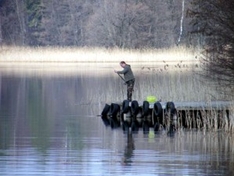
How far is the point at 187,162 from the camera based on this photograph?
49.1 ft

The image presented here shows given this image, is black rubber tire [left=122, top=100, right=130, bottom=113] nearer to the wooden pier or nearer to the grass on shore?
the wooden pier

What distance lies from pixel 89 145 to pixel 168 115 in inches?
185

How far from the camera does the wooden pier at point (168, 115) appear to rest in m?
20.6

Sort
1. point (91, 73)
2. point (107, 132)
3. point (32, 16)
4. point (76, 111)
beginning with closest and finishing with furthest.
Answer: point (107, 132) < point (76, 111) < point (91, 73) < point (32, 16)

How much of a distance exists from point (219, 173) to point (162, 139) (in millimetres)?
4831

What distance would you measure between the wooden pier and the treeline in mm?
36397

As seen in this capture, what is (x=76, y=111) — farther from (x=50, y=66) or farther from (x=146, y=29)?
(x=146, y=29)

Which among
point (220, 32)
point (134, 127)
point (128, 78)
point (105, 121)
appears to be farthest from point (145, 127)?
point (128, 78)

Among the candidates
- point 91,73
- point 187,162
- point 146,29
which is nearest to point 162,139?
point 187,162

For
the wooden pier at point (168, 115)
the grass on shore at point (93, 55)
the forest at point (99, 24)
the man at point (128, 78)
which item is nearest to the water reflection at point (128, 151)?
the wooden pier at point (168, 115)

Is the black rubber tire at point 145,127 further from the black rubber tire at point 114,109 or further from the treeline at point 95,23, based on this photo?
the treeline at point 95,23

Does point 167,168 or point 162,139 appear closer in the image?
point 167,168

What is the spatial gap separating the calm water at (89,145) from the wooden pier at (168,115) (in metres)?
0.51

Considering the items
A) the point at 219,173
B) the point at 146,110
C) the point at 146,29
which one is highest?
the point at 146,29
